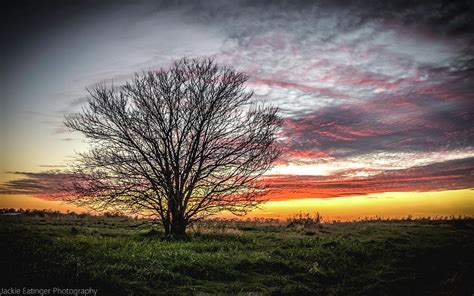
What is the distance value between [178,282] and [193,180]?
9.42 metres

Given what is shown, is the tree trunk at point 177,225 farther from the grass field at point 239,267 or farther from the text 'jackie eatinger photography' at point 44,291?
the text 'jackie eatinger photography' at point 44,291

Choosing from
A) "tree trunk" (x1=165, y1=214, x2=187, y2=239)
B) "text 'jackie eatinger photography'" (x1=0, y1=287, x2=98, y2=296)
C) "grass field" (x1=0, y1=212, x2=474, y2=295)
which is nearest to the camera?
"text 'jackie eatinger photography'" (x1=0, y1=287, x2=98, y2=296)

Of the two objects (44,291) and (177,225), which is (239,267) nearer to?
(44,291)

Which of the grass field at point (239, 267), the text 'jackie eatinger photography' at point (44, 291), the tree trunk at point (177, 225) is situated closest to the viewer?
the text 'jackie eatinger photography' at point (44, 291)

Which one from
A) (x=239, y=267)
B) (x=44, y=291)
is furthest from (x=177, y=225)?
(x=44, y=291)

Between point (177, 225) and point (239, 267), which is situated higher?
point (177, 225)

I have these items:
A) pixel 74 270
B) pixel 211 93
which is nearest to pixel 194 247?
pixel 74 270

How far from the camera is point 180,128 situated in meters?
18.6

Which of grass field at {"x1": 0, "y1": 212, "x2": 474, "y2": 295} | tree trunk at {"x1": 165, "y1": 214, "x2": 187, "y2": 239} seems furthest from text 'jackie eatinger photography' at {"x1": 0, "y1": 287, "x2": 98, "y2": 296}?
tree trunk at {"x1": 165, "y1": 214, "x2": 187, "y2": 239}

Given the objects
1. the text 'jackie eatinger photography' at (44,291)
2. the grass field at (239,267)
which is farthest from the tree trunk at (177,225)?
the text 'jackie eatinger photography' at (44,291)

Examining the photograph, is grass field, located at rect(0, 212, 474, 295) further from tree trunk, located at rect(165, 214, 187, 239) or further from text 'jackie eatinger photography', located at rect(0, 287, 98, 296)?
tree trunk, located at rect(165, 214, 187, 239)

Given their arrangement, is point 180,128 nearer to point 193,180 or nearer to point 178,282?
point 193,180

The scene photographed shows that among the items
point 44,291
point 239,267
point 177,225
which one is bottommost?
point 239,267

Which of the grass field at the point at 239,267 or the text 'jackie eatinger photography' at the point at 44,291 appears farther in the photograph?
the grass field at the point at 239,267
